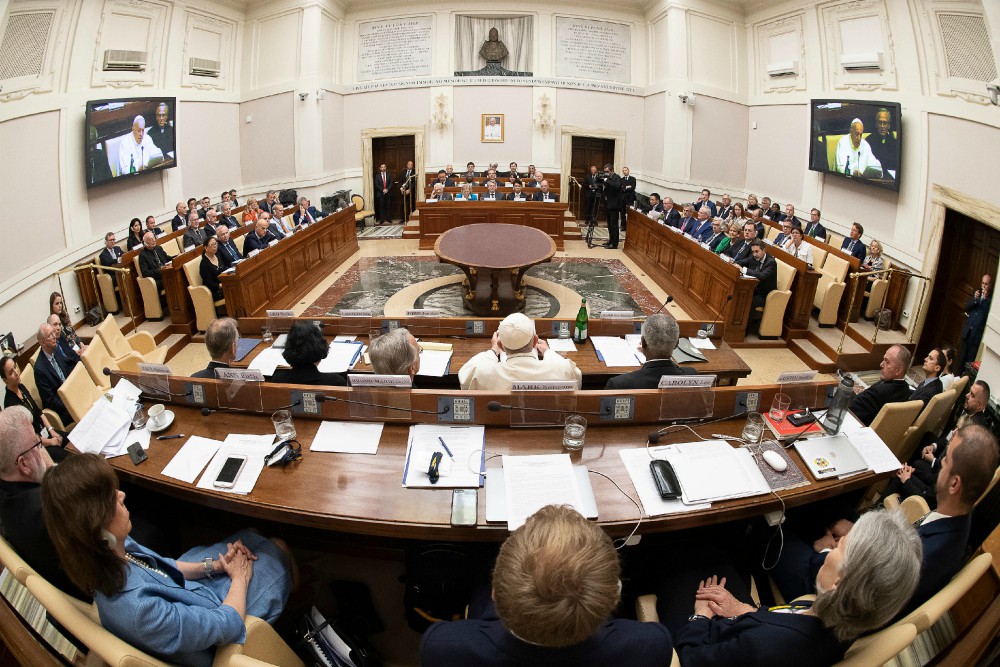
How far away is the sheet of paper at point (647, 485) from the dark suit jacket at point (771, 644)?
509 mm

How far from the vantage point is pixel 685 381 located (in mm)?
2672

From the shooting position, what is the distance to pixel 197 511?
2.65m

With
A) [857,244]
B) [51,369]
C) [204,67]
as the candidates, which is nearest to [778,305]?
[857,244]

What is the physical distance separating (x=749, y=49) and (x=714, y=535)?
11.8 m

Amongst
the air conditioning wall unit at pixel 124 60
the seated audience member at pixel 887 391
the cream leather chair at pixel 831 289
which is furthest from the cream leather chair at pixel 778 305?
the air conditioning wall unit at pixel 124 60

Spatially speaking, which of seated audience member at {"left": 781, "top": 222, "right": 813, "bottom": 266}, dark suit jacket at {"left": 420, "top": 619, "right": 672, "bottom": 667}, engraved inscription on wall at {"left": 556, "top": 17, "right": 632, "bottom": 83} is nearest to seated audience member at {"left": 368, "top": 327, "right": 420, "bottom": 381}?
dark suit jacket at {"left": 420, "top": 619, "right": 672, "bottom": 667}

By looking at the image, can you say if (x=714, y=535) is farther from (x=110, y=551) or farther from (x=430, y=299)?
(x=430, y=299)

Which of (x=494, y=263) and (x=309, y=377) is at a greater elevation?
(x=494, y=263)

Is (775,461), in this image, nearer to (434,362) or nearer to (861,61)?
(434,362)

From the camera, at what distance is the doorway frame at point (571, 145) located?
41.5ft

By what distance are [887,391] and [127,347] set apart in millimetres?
5506

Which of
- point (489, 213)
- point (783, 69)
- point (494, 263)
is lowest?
point (494, 263)

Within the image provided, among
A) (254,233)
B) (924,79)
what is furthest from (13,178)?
(924,79)

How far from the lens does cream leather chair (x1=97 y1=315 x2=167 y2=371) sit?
13.5 feet
